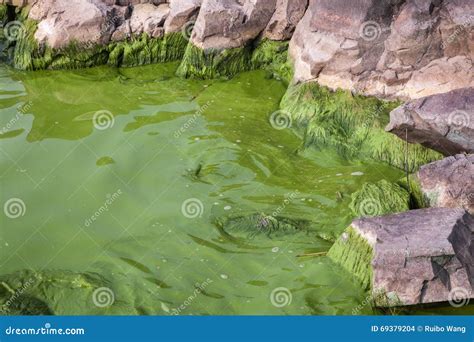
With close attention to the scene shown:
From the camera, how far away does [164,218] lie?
7.66m

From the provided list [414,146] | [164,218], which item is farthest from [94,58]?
[414,146]

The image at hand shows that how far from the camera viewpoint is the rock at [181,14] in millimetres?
11000

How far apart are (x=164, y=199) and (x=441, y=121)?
3.06 meters

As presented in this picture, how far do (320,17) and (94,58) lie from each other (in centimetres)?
345
